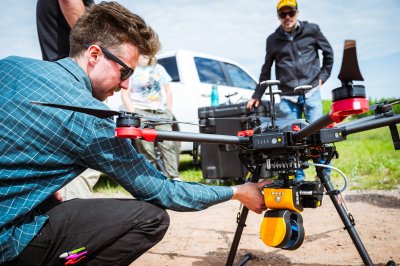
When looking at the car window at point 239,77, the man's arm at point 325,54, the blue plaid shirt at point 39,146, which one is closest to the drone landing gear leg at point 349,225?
the blue plaid shirt at point 39,146

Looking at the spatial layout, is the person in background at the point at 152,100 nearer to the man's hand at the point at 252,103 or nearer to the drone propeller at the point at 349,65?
the man's hand at the point at 252,103

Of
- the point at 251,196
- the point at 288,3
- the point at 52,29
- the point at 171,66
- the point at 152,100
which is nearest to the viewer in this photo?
the point at 251,196

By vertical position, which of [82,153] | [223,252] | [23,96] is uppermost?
[23,96]

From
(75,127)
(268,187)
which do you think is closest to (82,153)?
(75,127)

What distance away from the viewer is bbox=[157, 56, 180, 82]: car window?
629 cm

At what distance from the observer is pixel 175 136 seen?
1.61 m

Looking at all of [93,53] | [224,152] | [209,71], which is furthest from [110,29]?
[209,71]

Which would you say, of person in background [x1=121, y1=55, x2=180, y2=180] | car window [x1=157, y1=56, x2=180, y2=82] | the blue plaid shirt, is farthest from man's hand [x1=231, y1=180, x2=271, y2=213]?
car window [x1=157, y1=56, x2=180, y2=82]

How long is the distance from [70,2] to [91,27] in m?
0.93

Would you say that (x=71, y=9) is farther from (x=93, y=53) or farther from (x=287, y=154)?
(x=287, y=154)

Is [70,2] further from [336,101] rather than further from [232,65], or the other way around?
[232,65]

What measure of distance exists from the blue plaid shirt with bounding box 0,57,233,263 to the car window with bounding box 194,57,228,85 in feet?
15.8

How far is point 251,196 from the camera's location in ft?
6.48

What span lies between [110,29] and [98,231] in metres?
1.01
